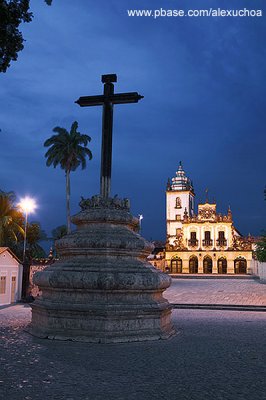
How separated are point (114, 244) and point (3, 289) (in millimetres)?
10309

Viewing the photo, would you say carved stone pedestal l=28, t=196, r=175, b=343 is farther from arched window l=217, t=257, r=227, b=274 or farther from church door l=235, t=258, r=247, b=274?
arched window l=217, t=257, r=227, b=274

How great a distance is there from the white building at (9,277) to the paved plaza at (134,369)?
932cm

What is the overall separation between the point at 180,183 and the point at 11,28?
71537 mm

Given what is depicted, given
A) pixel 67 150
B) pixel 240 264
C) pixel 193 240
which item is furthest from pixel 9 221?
pixel 240 264

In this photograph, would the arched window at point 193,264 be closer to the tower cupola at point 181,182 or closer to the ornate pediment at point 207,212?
the ornate pediment at point 207,212

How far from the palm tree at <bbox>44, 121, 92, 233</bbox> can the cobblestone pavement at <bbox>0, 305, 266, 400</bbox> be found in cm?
3468

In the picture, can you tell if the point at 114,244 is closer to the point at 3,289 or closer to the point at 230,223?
the point at 3,289

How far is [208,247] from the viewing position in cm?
6788

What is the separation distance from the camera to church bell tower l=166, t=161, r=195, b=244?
74625mm

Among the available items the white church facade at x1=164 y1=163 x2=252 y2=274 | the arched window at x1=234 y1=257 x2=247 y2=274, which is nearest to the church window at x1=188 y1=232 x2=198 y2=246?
the white church facade at x1=164 y1=163 x2=252 y2=274

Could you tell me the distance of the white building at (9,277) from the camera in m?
17.5

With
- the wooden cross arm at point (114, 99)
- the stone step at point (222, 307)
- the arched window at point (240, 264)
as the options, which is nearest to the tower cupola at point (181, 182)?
the arched window at point (240, 264)

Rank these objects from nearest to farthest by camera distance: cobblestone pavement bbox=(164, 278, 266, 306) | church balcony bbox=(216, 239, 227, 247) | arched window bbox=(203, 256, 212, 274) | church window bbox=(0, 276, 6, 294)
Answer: church window bbox=(0, 276, 6, 294), cobblestone pavement bbox=(164, 278, 266, 306), church balcony bbox=(216, 239, 227, 247), arched window bbox=(203, 256, 212, 274)

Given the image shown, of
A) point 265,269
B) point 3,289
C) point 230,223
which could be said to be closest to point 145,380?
point 3,289
